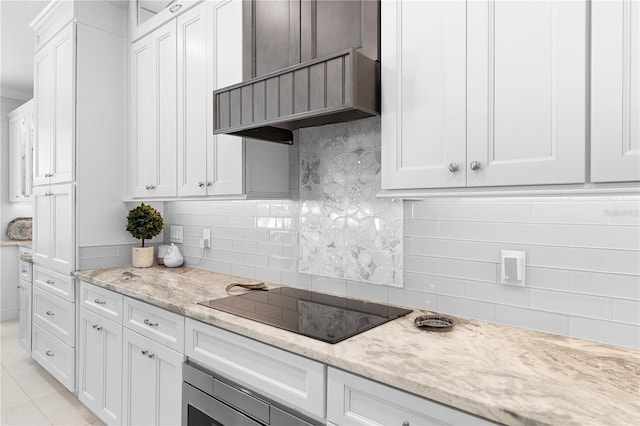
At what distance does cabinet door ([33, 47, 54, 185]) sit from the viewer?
2951 millimetres

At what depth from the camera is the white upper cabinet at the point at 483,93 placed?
108 centimetres

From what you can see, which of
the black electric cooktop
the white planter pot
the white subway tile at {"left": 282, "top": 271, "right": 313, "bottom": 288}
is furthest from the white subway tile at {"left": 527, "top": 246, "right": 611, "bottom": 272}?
the white planter pot

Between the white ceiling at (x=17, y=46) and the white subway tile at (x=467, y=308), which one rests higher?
the white ceiling at (x=17, y=46)

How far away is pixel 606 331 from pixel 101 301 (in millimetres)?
2456

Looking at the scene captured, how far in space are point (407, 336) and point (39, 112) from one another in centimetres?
322

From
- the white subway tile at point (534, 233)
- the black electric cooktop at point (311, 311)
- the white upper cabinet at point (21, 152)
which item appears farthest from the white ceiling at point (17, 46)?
the white subway tile at point (534, 233)

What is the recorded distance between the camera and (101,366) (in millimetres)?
2396

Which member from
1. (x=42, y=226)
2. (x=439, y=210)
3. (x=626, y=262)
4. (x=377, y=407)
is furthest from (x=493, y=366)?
(x=42, y=226)

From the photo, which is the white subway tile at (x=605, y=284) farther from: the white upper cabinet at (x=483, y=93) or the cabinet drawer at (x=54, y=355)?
the cabinet drawer at (x=54, y=355)

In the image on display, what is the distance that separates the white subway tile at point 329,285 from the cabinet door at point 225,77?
590mm

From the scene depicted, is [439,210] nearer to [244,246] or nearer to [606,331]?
[606,331]

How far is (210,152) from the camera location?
218 cm

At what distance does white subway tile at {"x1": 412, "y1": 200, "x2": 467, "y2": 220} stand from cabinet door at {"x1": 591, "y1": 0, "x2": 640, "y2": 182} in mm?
581

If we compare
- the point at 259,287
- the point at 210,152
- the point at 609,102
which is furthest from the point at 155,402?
the point at 609,102
